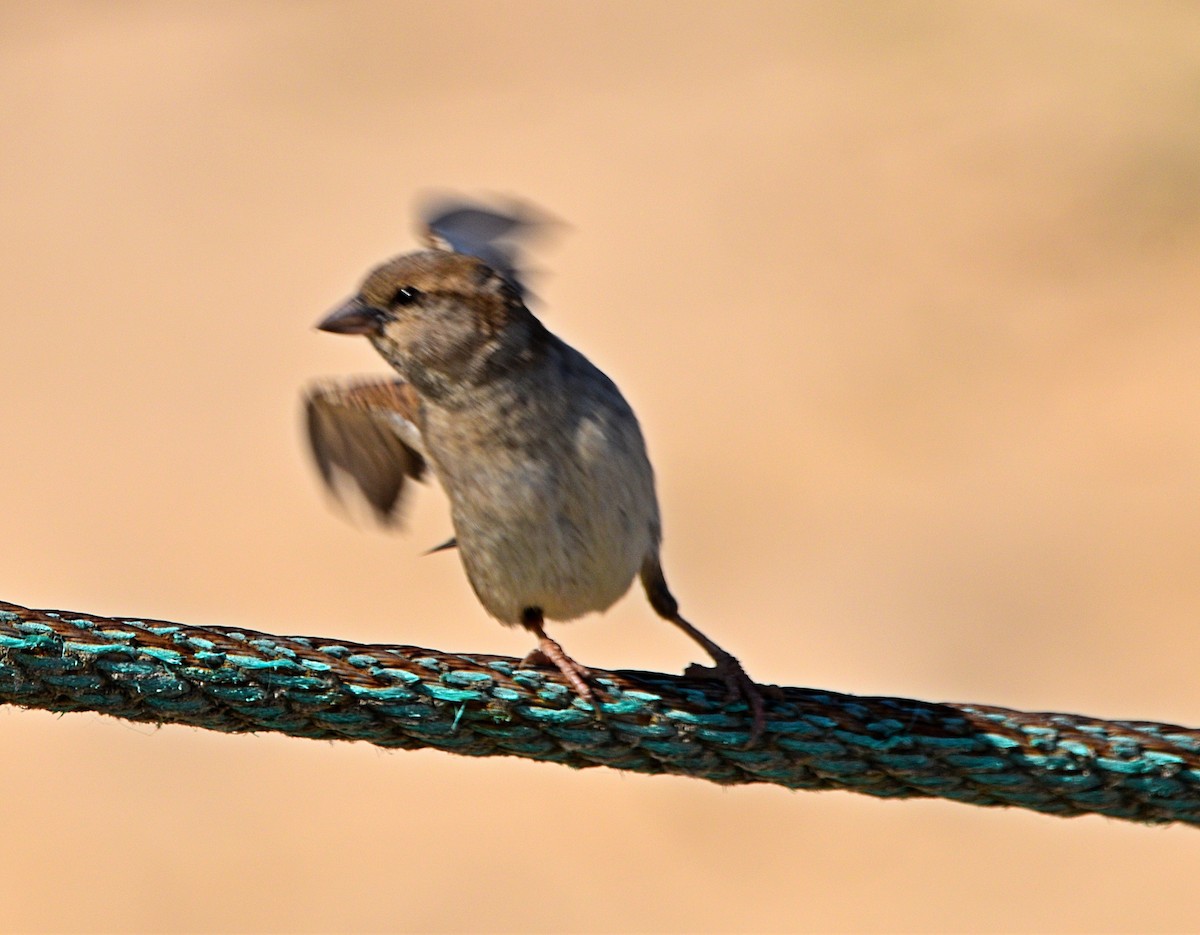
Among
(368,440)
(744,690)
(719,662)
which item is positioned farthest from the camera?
(368,440)

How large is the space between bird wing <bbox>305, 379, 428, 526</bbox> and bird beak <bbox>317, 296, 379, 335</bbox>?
0.46 meters

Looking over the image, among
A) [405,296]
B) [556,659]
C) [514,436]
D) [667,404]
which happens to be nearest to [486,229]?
[405,296]

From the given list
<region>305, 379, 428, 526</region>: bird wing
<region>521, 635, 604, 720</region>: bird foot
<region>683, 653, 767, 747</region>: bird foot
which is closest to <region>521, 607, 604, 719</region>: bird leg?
<region>521, 635, 604, 720</region>: bird foot

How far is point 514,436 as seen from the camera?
3883mm

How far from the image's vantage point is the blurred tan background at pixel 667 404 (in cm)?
745

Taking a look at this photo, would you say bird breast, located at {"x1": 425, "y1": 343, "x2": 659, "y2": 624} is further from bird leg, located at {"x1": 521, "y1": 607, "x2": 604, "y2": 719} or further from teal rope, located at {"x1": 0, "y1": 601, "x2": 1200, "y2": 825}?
teal rope, located at {"x1": 0, "y1": 601, "x2": 1200, "y2": 825}

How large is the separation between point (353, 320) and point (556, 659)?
0.95 m

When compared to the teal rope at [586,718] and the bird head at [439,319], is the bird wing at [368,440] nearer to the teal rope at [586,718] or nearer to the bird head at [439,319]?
the bird head at [439,319]

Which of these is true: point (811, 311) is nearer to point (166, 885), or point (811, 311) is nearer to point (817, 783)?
point (166, 885)

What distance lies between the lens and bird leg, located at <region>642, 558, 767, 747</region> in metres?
3.47

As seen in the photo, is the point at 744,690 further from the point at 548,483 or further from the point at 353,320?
the point at 353,320

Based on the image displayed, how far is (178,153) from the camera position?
15.6 meters

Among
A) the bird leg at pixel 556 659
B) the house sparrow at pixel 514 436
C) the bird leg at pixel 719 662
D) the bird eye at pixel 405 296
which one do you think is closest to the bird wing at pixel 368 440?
the house sparrow at pixel 514 436

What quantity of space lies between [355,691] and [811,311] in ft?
31.8
